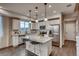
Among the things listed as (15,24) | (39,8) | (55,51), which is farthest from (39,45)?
(39,8)

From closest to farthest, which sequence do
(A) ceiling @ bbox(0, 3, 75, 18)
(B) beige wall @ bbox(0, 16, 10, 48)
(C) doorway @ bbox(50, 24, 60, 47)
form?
(A) ceiling @ bbox(0, 3, 75, 18)
(B) beige wall @ bbox(0, 16, 10, 48)
(C) doorway @ bbox(50, 24, 60, 47)

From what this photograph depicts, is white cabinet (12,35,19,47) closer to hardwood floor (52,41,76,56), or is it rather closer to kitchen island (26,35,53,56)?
kitchen island (26,35,53,56)

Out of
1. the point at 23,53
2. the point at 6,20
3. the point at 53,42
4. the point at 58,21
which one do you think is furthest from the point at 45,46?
the point at 6,20

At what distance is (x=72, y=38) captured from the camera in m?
1.98

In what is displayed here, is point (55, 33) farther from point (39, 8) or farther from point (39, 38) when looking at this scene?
point (39, 8)

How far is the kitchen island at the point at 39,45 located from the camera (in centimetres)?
194

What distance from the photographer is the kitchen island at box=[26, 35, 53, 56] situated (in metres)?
1.94

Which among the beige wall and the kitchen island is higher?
the beige wall

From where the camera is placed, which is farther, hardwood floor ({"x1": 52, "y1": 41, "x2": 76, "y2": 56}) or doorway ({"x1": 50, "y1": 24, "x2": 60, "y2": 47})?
doorway ({"x1": 50, "y1": 24, "x2": 60, "y2": 47})

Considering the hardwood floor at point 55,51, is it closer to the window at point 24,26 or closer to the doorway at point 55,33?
the doorway at point 55,33

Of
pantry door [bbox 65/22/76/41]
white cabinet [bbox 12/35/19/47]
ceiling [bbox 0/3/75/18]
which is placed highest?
ceiling [bbox 0/3/75/18]

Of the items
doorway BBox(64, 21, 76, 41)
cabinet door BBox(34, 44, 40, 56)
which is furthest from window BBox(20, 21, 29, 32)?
doorway BBox(64, 21, 76, 41)

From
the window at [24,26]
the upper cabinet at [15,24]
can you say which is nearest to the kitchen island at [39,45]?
Result: the window at [24,26]

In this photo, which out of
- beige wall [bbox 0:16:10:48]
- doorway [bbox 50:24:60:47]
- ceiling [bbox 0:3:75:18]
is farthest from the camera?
doorway [bbox 50:24:60:47]
